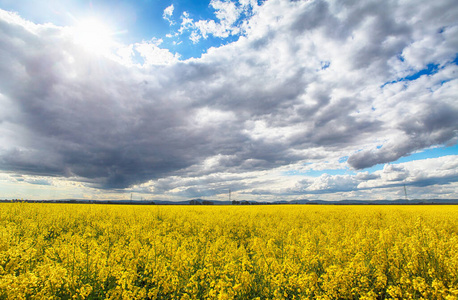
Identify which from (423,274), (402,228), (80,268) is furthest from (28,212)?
(402,228)

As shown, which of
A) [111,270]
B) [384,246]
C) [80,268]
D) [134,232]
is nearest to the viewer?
[111,270]

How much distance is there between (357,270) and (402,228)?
8915 millimetres

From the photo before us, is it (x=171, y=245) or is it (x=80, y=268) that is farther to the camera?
(x=171, y=245)

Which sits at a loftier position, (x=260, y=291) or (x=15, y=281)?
(x=15, y=281)

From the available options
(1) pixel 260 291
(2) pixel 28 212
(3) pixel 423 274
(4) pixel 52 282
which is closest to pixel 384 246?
(3) pixel 423 274

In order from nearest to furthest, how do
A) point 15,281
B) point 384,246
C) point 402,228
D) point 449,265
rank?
point 15,281, point 449,265, point 384,246, point 402,228

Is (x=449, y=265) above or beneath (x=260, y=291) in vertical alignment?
above

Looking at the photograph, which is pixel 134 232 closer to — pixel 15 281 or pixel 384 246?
pixel 15 281

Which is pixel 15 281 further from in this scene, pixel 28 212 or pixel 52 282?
pixel 28 212

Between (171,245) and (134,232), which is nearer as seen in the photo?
(171,245)

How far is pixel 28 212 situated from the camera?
1681 centimetres

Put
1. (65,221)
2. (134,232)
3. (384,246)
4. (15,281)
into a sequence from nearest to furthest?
(15,281) < (384,246) < (134,232) < (65,221)

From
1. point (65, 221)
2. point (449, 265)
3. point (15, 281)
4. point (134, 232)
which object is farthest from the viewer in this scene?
point (65, 221)

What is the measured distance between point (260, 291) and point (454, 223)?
61.4 ft
